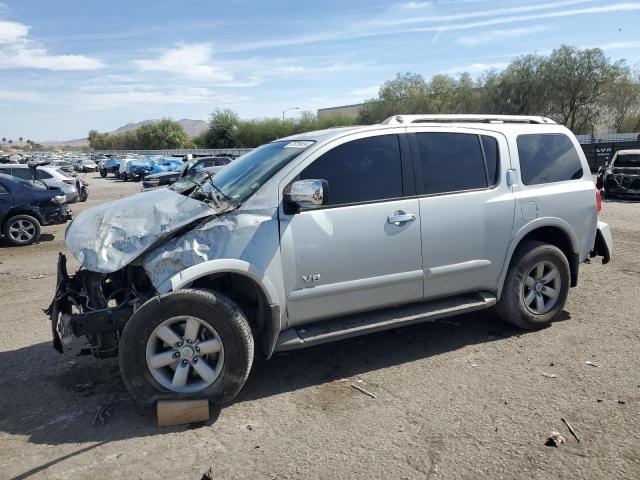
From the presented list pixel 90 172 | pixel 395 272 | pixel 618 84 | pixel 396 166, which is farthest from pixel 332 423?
pixel 90 172

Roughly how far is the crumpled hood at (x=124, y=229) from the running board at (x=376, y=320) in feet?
3.67

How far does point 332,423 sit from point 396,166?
6.85 feet

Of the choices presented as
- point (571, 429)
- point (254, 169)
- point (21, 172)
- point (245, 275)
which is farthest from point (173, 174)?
point (571, 429)

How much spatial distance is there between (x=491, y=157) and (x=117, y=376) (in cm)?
377

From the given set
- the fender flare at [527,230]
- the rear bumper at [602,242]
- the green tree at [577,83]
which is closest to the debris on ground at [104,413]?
the fender flare at [527,230]

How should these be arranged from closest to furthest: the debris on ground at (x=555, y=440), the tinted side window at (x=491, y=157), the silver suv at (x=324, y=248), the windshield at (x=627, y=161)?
the debris on ground at (x=555, y=440) → the silver suv at (x=324, y=248) → the tinted side window at (x=491, y=157) → the windshield at (x=627, y=161)

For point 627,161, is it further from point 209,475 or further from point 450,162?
point 209,475

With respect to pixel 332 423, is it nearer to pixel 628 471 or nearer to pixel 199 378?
pixel 199 378

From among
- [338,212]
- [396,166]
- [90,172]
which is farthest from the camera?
[90,172]

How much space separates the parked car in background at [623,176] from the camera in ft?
50.2

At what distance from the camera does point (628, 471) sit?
2873mm

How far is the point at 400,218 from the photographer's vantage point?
415 centimetres

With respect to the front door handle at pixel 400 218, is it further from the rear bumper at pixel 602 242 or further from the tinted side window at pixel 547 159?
the rear bumper at pixel 602 242

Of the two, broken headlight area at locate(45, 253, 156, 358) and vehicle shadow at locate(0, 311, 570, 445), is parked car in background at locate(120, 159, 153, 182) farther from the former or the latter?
broken headlight area at locate(45, 253, 156, 358)
